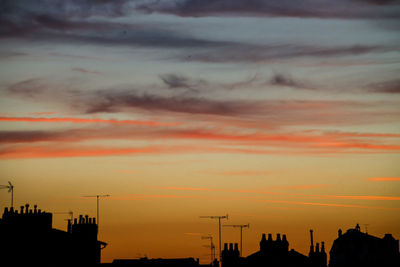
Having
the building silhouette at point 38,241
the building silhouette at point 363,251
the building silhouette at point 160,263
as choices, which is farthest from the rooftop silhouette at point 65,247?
the building silhouette at point 160,263

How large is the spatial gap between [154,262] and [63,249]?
3822 centimetres

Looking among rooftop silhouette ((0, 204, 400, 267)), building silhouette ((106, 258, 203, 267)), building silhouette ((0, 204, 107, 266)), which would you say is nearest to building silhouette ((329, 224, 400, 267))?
rooftop silhouette ((0, 204, 400, 267))

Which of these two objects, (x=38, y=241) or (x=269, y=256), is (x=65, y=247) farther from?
(x=269, y=256)

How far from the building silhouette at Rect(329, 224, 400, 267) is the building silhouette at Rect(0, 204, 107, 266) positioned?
128 feet

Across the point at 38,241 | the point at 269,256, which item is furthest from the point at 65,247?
the point at 269,256

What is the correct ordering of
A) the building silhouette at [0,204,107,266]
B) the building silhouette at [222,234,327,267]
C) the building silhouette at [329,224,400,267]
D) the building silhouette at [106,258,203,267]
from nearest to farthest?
the building silhouette at [0,204,107,266] → the building silhouette at [222,234,327,267] → the building silhouette at [329,224,400,267] → the building silhouette at [106,258,203,267]

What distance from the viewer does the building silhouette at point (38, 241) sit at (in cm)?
6738

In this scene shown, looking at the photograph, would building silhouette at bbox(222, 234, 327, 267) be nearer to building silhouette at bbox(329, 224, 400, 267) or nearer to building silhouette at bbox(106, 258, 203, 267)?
building silhouette at bbox(329, 224, 400, 267)

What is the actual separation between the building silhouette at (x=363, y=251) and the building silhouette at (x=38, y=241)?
38.9 meters

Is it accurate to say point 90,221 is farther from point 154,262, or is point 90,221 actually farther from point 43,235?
point 154,262

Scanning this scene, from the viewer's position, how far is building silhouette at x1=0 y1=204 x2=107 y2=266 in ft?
221

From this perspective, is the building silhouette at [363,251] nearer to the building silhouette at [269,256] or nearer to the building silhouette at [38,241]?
the building silhouette at [269,256]

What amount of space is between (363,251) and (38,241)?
46100mm

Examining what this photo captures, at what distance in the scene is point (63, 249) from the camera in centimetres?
7169
